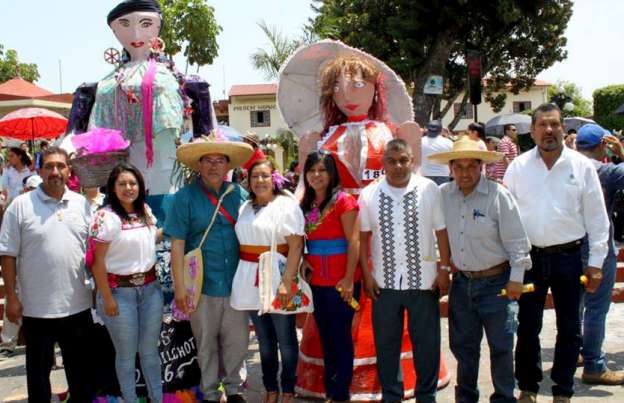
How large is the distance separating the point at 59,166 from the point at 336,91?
6.04ft

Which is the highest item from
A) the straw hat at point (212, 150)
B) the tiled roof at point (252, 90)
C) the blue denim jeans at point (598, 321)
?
the tiled roof at point (252, 90)

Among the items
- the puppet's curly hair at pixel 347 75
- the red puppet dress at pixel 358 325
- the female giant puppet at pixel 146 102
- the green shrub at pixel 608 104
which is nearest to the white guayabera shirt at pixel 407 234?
the red puppet dress at pixel 358 325

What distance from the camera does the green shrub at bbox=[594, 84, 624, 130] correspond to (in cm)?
2626

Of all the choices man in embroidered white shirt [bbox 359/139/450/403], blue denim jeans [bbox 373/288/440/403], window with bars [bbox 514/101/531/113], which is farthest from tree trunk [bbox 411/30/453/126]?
window with bars [bbox 514/101/531/113]

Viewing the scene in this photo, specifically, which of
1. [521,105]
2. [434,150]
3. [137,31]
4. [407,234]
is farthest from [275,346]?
[521,105]

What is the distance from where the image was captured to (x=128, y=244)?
3580 mm

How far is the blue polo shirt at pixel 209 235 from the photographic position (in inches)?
147

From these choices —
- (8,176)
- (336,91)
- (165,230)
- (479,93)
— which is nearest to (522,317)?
(336,91)

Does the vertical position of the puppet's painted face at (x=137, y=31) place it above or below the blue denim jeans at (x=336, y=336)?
above

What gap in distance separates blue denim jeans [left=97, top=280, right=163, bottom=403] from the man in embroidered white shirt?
48.2 inches

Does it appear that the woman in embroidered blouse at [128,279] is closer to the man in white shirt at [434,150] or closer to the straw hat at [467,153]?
the straw hat at [467,153]

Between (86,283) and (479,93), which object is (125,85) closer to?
(86,283)

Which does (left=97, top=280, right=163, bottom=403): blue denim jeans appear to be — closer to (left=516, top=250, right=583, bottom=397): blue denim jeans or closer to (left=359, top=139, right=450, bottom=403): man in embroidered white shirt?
(left=359, top=139, right=450, bottom=403): man in embroidered white shirt

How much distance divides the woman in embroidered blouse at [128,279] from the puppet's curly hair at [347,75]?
4.82ft
